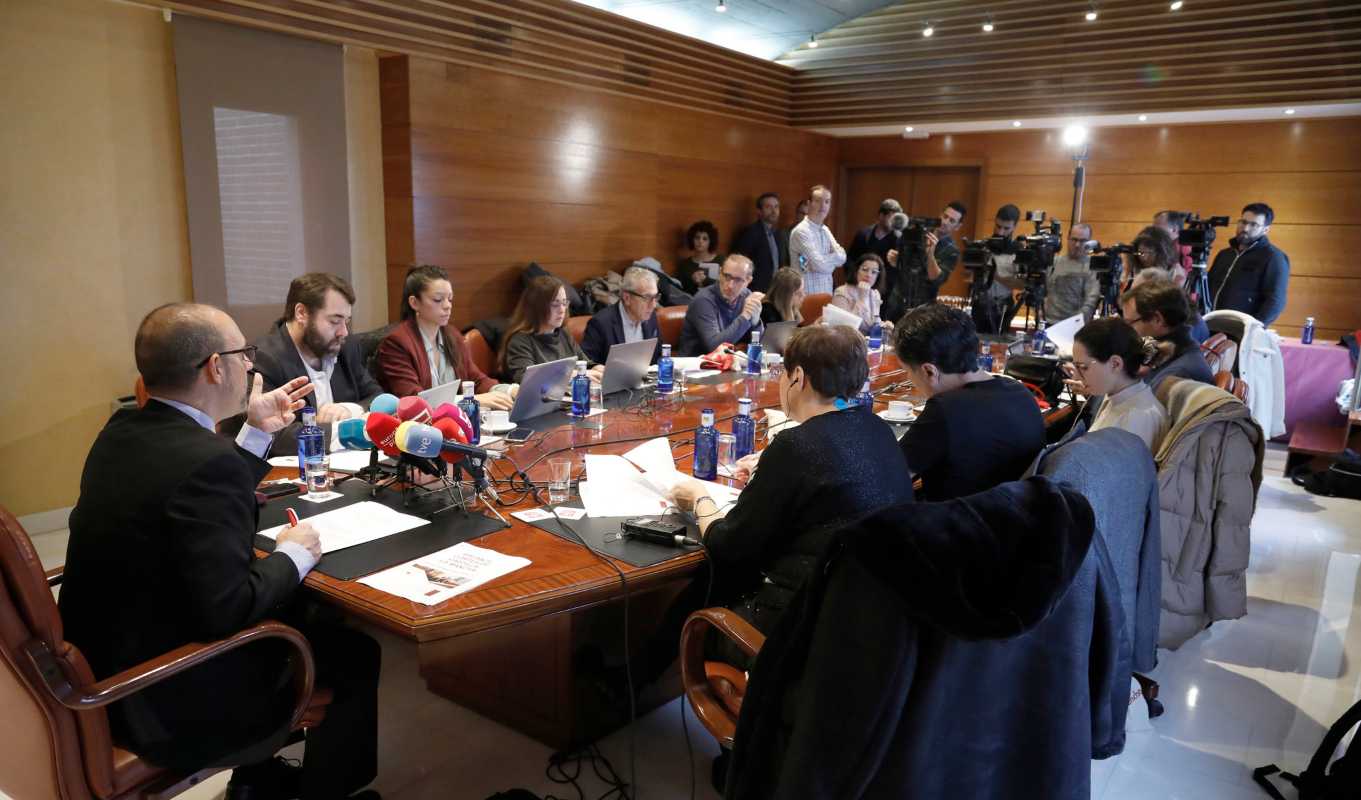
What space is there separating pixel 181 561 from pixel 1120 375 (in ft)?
8.85

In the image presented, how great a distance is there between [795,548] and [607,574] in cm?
42

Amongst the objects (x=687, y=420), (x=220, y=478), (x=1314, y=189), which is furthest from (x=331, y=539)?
(x=1314, y=189)

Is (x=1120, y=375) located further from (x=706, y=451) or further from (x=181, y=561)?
(x=181, y=561)

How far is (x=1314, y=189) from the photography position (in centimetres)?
745

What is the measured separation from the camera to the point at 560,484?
2.34 metres

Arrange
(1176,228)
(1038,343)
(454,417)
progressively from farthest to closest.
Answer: (1176,228) → (1038,343) → (454,417)

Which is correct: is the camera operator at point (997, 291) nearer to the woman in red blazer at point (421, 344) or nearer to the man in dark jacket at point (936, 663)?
the woman in red blazer at point (421, 344)

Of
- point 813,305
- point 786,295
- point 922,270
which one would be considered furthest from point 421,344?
point 922,270

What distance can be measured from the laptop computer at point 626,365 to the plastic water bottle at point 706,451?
1049mm

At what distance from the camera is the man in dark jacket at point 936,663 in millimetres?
1219

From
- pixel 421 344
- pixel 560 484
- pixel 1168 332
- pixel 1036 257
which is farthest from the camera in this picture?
pixel 1036 257

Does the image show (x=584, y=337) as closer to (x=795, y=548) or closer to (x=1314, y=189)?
(x=795, y=548)

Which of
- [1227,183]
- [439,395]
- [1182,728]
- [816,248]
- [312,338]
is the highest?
[1227,183]

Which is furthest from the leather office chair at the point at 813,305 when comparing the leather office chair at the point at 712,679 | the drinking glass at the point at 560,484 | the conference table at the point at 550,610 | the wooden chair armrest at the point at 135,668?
the wooden chair armrest at the point at 135,668
